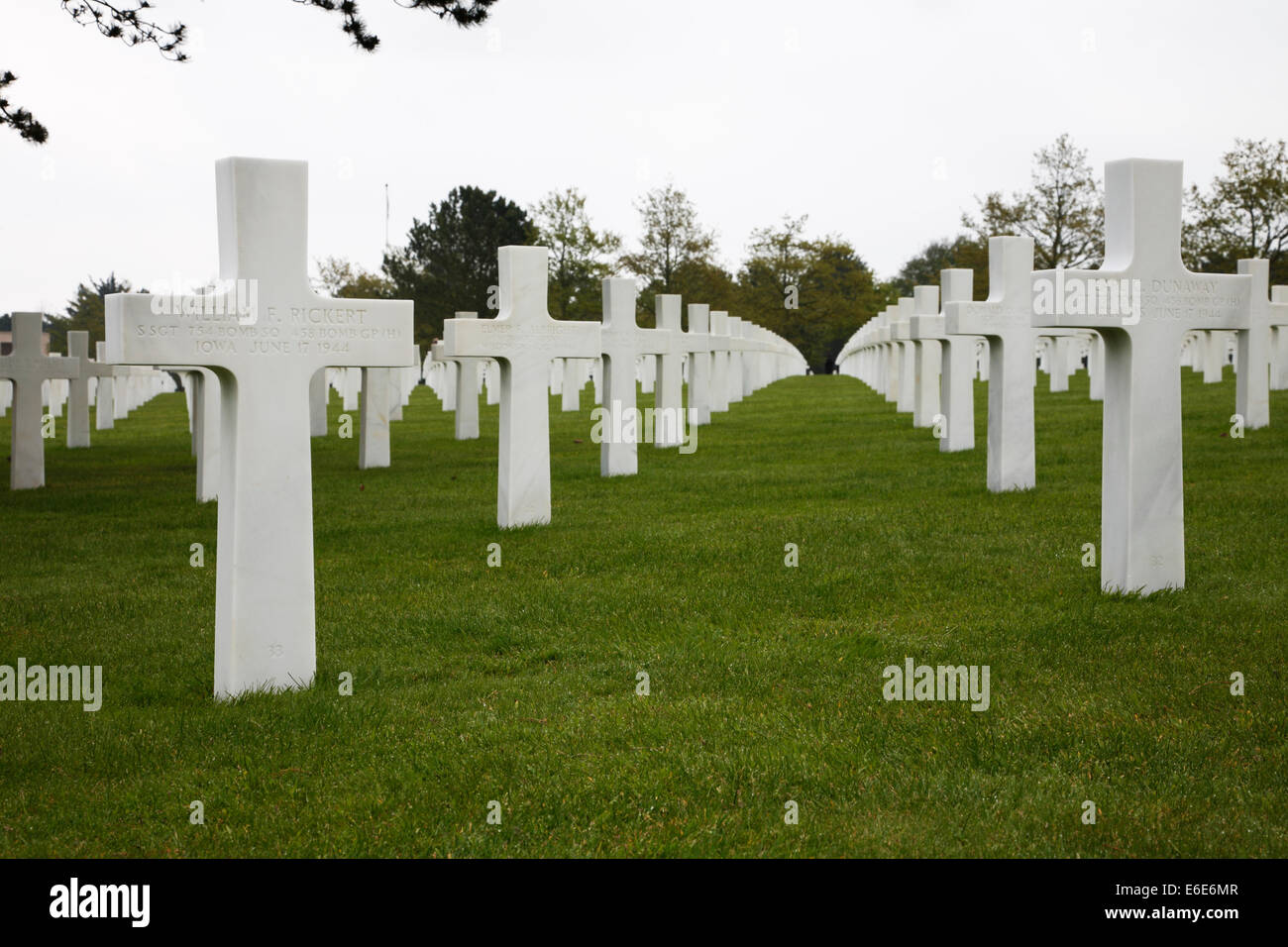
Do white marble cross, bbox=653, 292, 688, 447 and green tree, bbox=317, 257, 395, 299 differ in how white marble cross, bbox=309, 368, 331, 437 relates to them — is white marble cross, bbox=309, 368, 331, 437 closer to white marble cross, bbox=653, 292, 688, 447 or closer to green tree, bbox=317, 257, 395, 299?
white marble cross, bbox=653, 292, 688, 447

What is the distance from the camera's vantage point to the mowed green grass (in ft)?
14.1

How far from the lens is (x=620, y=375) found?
47.9 ft

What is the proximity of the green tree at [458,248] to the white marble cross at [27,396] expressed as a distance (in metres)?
50.8

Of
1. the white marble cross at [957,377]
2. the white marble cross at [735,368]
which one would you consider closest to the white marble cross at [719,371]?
the white marble cross at [735,368]

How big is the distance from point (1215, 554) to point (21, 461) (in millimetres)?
13197

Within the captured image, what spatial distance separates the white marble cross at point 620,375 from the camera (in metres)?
14.4

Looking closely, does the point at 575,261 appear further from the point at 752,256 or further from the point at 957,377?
the point at 957,377

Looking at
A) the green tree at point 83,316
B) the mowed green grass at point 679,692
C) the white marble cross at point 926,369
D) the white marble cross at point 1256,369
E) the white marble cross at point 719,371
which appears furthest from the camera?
the green tree at point 83,316

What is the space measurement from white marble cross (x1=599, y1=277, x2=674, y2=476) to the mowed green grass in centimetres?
258

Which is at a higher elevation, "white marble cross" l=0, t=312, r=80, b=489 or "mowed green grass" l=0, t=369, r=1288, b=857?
"white marble cross" l=0, t=312, r=80, b=489

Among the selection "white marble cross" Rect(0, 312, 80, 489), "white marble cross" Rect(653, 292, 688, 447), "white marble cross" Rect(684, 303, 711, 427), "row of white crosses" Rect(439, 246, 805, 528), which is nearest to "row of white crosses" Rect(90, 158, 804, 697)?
"row of white crosses" Rect(439, 246, 805, 528)

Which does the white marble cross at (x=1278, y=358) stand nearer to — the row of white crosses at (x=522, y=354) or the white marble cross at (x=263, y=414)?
the row of white crosses at (x=522, y=354)
